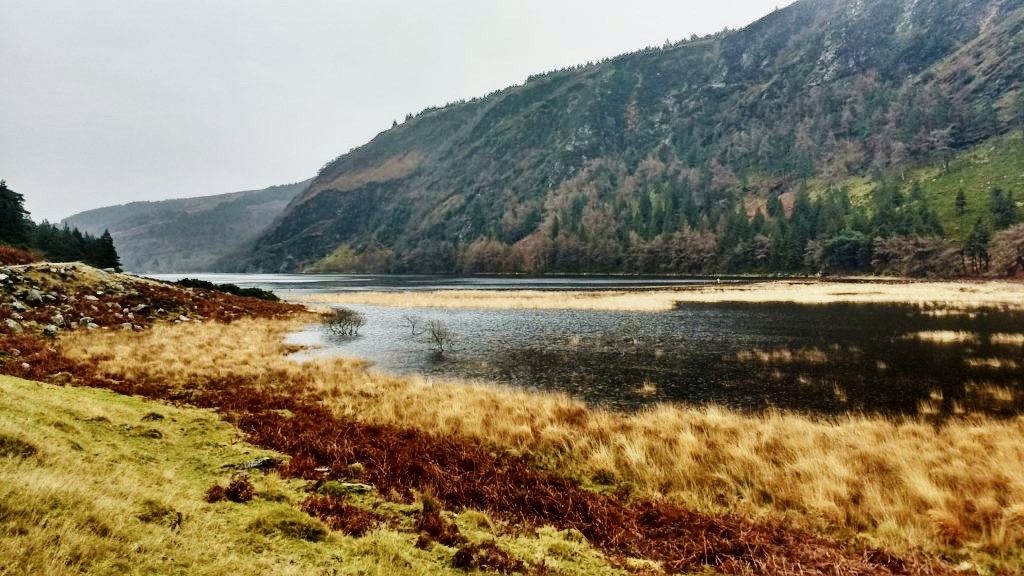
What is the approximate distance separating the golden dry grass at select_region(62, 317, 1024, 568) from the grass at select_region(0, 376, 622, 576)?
4.44 metres

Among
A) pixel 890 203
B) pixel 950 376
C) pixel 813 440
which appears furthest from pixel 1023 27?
pixel 813 440

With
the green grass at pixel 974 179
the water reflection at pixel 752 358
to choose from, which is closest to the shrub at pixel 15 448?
the water reflection at pixel 752 358

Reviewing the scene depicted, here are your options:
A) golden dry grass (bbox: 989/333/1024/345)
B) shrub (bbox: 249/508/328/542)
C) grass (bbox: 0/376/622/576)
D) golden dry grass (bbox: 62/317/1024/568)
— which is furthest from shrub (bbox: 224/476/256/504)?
golden dry grass (bbox: 989/333/1024/345)

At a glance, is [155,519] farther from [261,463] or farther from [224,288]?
[224,288]

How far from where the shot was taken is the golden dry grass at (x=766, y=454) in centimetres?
845

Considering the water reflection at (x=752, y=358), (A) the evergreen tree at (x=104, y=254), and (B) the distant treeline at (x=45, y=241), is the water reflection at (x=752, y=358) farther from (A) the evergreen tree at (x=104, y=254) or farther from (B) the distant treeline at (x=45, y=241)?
(A) the evergreen tree at (x=104, y=254)

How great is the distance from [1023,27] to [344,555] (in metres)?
277

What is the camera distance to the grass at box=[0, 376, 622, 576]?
14.4 feet

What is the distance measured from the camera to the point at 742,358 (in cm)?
2620

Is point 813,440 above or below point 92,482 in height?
below

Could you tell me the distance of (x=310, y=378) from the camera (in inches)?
798

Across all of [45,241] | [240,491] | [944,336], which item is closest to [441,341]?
[240,491]

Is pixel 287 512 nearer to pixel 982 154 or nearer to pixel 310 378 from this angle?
pixel 310 378

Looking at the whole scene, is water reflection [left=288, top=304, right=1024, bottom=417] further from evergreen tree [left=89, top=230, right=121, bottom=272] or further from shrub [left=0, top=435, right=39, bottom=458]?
evergreen tree [left=89, top=230, right=121, bottom=272]
